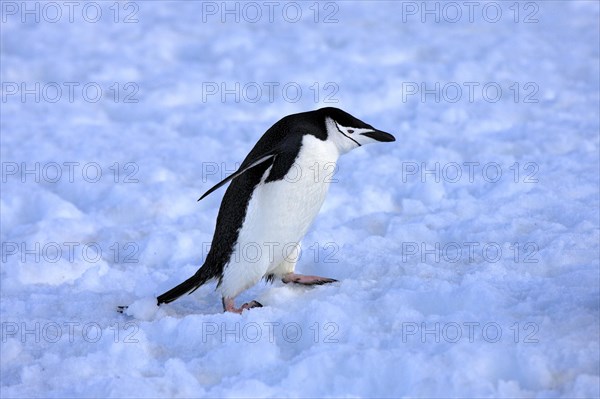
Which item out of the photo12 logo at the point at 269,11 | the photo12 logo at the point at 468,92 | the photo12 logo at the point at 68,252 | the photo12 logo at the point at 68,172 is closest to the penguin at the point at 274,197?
the photo12 logo at the point at 68,252

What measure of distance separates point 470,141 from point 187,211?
80.4 inches

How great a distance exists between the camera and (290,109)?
625 centimetres

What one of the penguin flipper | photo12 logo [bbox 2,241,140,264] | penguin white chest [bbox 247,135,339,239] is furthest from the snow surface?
the penguin flipper

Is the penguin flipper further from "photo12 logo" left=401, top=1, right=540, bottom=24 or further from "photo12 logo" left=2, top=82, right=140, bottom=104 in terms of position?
"photo12 logo" left=401, top=1, right=540, bottom=24

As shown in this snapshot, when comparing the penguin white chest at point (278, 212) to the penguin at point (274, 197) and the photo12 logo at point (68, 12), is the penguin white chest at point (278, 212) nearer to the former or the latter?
the penguin at point (274, 197)

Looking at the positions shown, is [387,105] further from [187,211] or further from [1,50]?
[1,50]

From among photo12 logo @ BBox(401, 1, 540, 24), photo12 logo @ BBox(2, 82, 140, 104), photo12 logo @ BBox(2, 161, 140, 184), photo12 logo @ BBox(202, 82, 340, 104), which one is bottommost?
photo12 logo @ BBox(2, 161, 140, 184)

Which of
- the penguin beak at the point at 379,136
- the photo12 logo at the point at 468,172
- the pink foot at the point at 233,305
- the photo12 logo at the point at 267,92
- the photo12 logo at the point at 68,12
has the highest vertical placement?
the photo12 logo at the point at 68,12

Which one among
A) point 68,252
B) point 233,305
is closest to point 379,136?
point 233,305

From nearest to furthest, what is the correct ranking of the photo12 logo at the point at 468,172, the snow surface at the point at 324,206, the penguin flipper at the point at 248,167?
the snow surface at the point at 324,206
the penguin flipper at the point at 248,167
the photo12 logo at the point at 468,172

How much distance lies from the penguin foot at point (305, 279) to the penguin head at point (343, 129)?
519 mm

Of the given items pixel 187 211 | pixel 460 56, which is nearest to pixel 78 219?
pixel 187 211

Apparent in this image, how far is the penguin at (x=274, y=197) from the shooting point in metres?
2.93

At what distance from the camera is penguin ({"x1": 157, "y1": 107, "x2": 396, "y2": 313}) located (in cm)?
293
